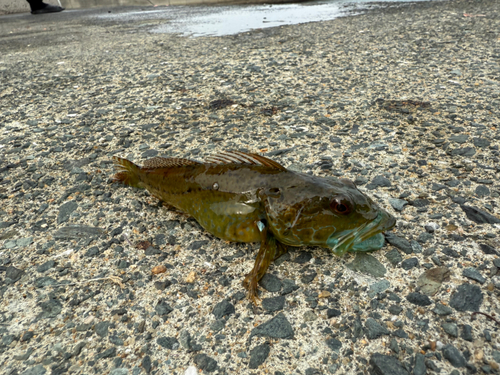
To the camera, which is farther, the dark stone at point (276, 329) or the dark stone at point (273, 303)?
the dark stone at point (273, 303)

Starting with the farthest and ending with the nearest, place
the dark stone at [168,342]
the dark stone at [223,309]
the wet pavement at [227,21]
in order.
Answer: the wet pavement at [227,21]
the dark stone at [223,309]
the dark stone at [168,342]

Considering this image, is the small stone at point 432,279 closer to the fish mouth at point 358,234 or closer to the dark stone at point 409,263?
the dark stone at point 409,263

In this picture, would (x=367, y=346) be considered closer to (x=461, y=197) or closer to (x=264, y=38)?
(x=461, y=197)

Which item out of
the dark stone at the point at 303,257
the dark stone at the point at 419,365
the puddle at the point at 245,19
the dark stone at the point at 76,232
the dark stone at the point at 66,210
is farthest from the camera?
the puddle at the point at 245,19

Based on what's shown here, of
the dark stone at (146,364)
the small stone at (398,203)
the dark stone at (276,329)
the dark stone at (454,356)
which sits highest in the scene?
the small stone at (398,203)

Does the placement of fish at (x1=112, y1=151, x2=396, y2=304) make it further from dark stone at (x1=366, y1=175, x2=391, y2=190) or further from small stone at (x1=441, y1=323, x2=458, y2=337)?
dark stone at (x1=366, y1=175, x2=391, y2=190)

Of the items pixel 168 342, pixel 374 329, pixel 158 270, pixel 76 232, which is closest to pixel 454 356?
pixel 374 329

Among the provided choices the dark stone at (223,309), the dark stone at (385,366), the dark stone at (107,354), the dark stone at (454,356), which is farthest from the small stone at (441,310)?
the dark stone at (107,354)

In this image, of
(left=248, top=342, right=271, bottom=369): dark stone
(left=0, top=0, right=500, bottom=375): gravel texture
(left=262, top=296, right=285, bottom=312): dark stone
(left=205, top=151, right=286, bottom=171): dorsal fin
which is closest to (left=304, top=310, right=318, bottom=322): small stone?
(left=0, top=0, right=500, bottom=375): gravel texture
